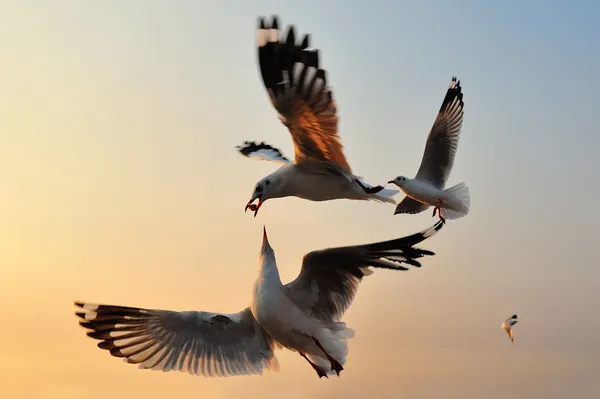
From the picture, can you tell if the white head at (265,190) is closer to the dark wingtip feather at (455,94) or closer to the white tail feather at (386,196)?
the white tail feather at (386,196)

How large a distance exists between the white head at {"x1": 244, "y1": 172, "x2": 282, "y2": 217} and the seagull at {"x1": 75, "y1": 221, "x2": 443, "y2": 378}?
2.05 feet

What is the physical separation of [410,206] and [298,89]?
199 inches

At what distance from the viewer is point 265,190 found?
232 inches

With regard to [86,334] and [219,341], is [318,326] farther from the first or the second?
[86,334]

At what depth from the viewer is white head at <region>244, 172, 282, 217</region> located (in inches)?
231

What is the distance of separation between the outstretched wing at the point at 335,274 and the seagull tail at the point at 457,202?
166 inches

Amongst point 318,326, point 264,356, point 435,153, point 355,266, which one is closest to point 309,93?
point 355,266

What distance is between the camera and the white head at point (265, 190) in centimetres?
586

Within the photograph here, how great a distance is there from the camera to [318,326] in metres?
4.91

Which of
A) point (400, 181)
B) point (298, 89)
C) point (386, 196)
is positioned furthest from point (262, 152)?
point (298, 89)

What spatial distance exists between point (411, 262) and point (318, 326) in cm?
90

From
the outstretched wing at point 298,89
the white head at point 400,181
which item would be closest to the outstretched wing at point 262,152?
the white head at point 400,181

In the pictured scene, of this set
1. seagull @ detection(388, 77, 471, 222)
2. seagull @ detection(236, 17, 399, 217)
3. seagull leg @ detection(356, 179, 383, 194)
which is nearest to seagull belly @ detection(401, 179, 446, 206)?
seagull @ detection(388, 77, 471, 222)

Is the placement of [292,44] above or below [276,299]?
above
